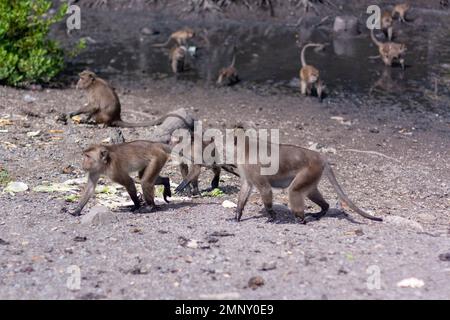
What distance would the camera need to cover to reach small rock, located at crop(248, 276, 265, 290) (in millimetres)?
6527

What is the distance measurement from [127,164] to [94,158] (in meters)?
A: 0.38

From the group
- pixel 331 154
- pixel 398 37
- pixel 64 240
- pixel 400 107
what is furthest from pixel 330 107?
pixel 64 240

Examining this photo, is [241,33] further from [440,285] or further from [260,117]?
[440,285]

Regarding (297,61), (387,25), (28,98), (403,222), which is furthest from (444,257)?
(387,25)

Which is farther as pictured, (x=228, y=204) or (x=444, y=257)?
(x=228, y=204)

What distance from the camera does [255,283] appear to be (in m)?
6.55

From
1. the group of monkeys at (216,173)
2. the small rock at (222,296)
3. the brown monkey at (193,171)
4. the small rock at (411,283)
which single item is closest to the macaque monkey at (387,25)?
the brown monkey at (193,171)

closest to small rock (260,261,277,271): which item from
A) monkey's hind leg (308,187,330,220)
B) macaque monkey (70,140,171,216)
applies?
monkey's hind leg (308,187,330,220)

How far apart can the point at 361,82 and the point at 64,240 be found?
37.9ft

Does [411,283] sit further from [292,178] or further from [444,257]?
[292,178]

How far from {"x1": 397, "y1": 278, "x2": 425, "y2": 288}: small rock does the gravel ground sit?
0.03 metres

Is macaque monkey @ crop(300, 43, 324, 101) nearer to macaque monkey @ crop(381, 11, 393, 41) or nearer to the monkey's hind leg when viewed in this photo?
macaque monkey @ crop(381, 11, 393, 41)
